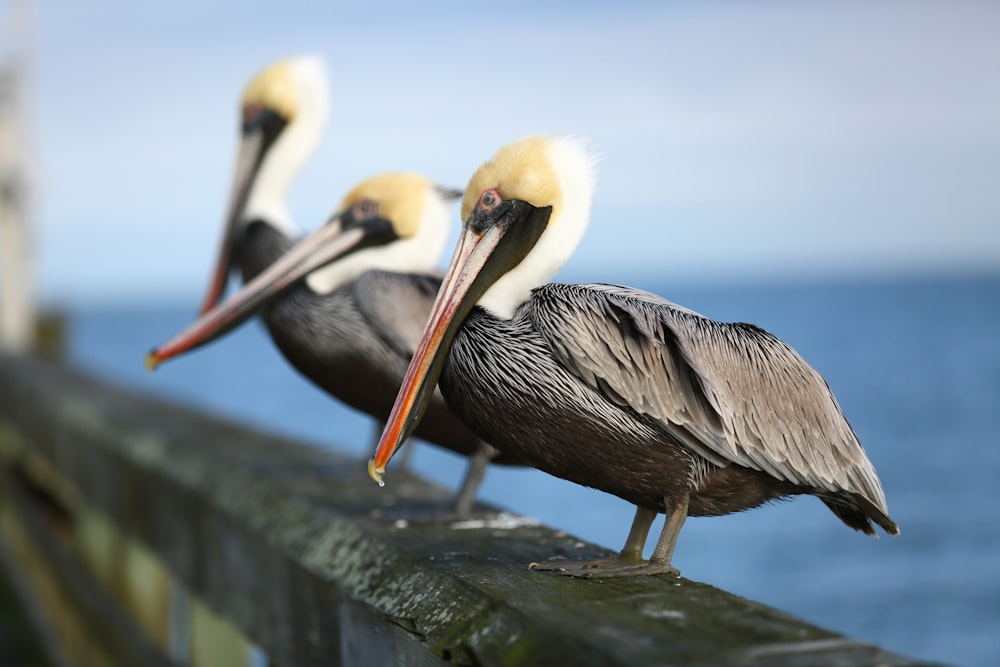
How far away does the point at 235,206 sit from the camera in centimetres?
428

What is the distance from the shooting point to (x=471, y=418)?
2402mm

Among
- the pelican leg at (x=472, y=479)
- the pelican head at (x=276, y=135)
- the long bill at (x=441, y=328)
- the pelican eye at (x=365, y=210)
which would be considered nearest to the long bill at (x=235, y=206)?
the pelican head at (x=276, y=135)

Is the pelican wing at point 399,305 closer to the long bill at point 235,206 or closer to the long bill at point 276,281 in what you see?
the long bill at point 276,281

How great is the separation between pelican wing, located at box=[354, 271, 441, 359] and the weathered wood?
0.45m

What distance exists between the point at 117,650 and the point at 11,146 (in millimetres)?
12611

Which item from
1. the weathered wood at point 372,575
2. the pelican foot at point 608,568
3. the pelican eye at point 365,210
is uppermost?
the pelican eye at point 365,210

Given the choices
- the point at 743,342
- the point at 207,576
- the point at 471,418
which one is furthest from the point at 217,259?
the point at 743,342

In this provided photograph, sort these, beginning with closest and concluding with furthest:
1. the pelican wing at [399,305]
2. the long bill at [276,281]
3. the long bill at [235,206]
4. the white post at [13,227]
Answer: the pelican wing at [399,305], the long bill at [276,281], the long bill at [235,206], the white post at [13,227]

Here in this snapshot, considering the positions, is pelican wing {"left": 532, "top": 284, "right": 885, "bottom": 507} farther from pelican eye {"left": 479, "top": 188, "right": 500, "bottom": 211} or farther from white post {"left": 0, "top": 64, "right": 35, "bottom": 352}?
white post {"left": 0, "top": 64, "right": 35, "bottom": 352}

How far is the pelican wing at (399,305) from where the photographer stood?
3324 millimetres

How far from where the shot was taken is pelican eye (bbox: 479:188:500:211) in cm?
246

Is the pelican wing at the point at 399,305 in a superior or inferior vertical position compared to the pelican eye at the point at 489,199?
inferior

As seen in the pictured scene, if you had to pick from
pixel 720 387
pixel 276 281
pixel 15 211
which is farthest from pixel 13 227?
pixel 720 387

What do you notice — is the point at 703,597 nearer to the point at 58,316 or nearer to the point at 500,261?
the point at 500,261
